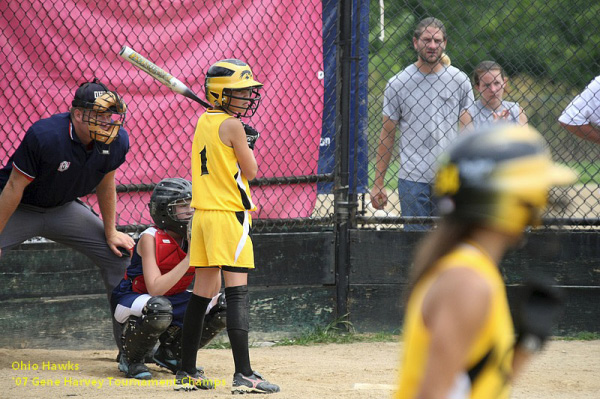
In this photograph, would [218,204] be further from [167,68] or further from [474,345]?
[474,345]

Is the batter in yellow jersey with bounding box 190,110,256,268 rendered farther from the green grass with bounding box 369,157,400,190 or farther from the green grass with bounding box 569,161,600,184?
the green grass with bounding box 569,161,600,184

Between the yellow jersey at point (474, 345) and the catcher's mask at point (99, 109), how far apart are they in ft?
10.7

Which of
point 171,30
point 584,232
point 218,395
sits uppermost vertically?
point 171,30

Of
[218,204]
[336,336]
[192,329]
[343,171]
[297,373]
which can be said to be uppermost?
[343,171]

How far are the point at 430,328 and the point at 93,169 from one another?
353 cm

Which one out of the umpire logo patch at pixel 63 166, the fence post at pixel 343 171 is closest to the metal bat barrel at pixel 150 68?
the umpire logo patch at pixel 63 166

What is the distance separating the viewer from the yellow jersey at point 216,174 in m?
4.44

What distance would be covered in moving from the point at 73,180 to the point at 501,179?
3.59m

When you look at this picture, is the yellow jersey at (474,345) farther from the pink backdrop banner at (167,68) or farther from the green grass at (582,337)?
the green grass at (582,337)

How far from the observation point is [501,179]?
1806mm

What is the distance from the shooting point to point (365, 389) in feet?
15.4

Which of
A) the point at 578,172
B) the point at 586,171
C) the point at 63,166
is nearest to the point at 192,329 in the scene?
the point at 63,166

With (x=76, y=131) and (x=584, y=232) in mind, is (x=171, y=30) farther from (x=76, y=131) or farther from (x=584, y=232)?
(x=584, y=232)

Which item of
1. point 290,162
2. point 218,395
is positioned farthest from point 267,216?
point 218,395
